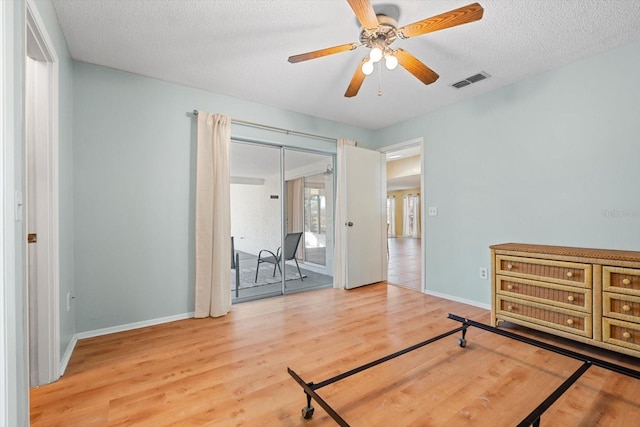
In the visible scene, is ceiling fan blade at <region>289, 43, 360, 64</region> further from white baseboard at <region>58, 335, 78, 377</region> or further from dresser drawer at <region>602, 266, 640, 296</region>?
white baseboard at <region>58, 335, 78, 377</region>

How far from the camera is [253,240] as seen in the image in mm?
3826

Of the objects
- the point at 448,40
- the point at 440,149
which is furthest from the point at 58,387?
the point at 440,149

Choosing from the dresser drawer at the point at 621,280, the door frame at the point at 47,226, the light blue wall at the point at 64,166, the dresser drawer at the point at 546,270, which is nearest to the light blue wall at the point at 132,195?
the light blue wall at the point at 64,166

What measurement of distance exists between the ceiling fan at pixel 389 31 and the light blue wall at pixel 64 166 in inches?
65.4

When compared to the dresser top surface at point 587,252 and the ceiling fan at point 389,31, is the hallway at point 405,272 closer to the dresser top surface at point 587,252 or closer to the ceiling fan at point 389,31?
the dresser top surface at point 587,252

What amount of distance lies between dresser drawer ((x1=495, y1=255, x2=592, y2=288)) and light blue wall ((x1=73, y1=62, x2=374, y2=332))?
3.16m

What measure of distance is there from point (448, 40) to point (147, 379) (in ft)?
11.0

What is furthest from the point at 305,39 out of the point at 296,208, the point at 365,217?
the point at 365,217

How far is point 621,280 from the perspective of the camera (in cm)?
203

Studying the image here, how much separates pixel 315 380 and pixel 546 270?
2118 millimetres

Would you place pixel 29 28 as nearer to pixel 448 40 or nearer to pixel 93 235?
pixel 93 235

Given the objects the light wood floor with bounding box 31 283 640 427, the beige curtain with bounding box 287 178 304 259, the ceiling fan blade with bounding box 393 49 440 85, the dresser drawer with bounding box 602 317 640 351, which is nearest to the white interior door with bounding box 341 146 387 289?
the beige curtain with bounding box 287 178 304 259

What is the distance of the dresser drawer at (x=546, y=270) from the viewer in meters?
2.19

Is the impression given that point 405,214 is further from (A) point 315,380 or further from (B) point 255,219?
(A) point 315,380
